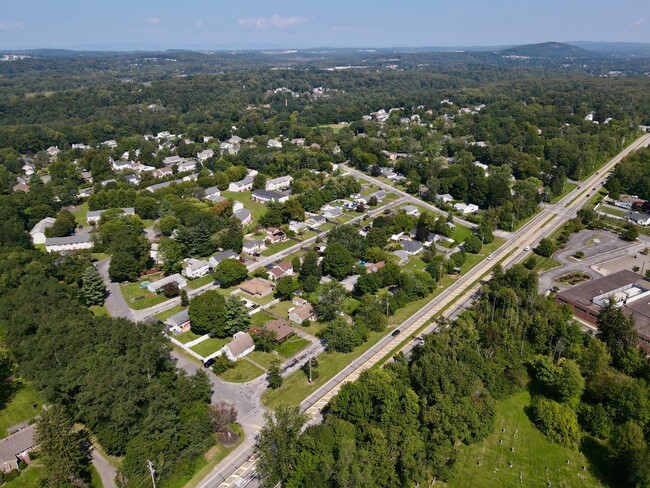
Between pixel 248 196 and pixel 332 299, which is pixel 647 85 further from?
pixel 332 299

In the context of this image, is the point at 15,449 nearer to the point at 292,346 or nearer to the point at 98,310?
the point at 98,310

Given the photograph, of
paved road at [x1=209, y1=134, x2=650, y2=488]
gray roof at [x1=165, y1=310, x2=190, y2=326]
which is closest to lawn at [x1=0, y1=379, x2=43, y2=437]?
gray roof at [x1=165, y1=310, x2=190, y2=326]

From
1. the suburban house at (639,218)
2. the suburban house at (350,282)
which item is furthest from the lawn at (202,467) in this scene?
the suburban house at (639,218)

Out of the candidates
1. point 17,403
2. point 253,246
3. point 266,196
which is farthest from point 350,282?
point 266,196

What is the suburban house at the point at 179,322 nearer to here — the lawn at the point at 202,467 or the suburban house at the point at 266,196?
the lawn at the point at 202,467

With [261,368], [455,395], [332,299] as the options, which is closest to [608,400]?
[455,395]
